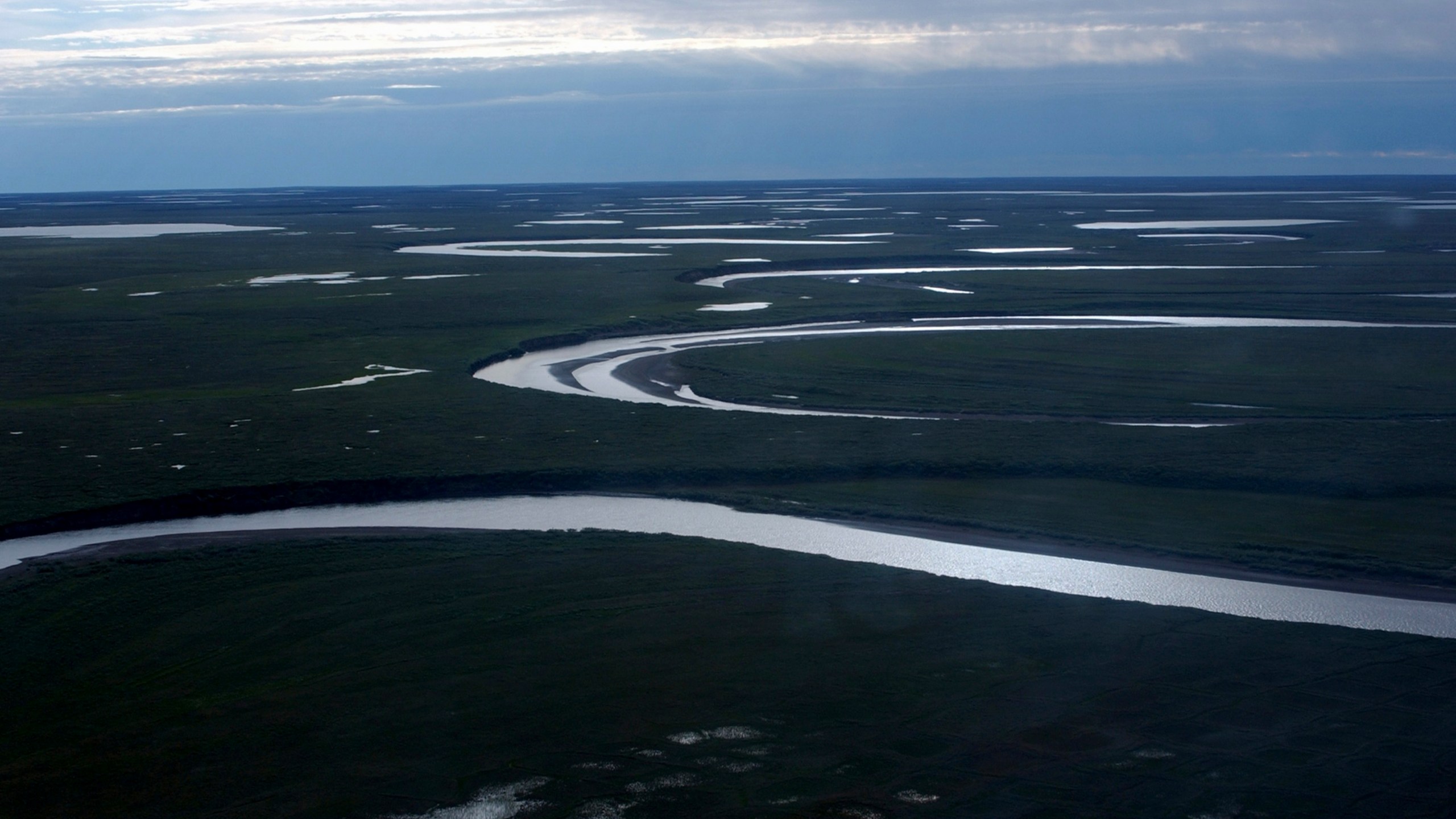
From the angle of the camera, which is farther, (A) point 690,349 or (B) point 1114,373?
(A) point 690,349

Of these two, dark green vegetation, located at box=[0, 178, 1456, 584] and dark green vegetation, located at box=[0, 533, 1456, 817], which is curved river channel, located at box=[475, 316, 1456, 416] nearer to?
dark green vegetation, located at box=[0, 178, 1456, 584]

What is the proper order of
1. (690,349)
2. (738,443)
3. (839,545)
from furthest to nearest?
1. (690,349)
2. (738,443)
3. (839,545)

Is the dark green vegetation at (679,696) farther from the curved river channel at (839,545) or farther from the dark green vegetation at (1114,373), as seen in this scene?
the dark green vegetation at (1114,373)

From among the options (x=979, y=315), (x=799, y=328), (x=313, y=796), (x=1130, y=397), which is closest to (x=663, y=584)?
(x=313, y=796)

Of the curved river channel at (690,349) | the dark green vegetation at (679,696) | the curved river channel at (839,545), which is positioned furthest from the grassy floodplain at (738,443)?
the curved river channel at (690,349)

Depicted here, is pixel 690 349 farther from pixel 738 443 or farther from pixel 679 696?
pixel 679 696

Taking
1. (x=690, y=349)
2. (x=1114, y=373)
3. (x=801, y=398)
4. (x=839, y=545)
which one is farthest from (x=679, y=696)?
(x=690, y=349)

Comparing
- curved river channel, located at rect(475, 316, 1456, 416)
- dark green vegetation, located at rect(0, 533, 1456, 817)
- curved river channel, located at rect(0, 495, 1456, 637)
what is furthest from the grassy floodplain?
curved river channel, located at rect(475, 316, 1456, 416)

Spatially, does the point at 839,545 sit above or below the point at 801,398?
below
